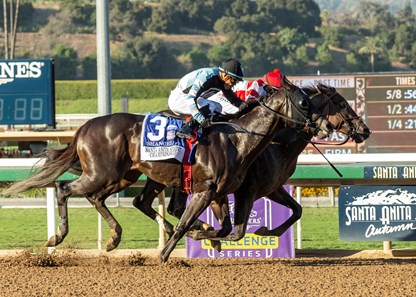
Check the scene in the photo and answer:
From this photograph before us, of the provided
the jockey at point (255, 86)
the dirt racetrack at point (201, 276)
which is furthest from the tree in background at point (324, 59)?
the dirt racetrack at point (201, 276)

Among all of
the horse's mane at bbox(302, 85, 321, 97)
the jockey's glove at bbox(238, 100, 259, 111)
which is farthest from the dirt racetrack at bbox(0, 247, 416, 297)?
the horse's mane at bbox(302, 85, 321, 97)

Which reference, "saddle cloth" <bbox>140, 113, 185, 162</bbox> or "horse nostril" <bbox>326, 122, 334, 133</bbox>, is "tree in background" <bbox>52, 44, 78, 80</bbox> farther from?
"horse nostril" <bbox>326, 122, 334, 133</bbox>

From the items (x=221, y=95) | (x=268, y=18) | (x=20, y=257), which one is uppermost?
(x=268, y=18)

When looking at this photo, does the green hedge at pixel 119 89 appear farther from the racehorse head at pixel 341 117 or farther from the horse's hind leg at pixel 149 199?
the racehorse head at pixel 341 117

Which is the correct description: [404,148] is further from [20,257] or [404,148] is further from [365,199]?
[20,257]

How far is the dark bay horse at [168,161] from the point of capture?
7.47 m

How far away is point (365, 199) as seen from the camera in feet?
29.0

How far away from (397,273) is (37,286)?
2.75 m

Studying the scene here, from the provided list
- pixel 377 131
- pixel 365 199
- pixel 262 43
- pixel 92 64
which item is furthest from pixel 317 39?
pixel 365 199

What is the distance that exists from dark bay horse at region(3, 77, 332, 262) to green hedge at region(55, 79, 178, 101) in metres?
40.4

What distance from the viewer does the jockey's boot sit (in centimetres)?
751

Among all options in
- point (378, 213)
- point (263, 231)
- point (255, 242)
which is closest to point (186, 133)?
point (263, 231)

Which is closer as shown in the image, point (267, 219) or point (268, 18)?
point (267, 219)

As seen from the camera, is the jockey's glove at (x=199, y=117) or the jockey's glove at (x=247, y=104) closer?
the jockey's glove at (x=199, y=117)
